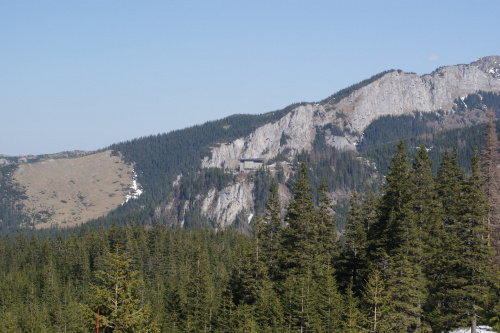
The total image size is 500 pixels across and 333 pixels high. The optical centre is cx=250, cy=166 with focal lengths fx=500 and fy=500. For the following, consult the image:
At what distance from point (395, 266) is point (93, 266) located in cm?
8857

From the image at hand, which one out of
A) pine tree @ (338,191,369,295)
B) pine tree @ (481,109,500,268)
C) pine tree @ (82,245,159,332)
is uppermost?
pine tree @ (481,109,500,268)

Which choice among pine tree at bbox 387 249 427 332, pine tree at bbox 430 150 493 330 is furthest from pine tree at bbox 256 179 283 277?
pine tree at bbox 430 150 493 330

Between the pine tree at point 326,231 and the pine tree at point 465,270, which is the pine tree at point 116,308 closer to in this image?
the pine tree at point 465,270

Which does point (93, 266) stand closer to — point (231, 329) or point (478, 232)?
point (231, 329)

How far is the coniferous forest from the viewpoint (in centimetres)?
3158

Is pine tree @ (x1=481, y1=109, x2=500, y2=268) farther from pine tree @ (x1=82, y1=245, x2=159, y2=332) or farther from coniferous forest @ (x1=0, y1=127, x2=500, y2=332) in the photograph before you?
pine tree @ (x1=82, y1=245, x2=159, y2=332)

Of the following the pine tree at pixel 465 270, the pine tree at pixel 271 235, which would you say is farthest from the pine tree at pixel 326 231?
the pine tree at pixel 465 270

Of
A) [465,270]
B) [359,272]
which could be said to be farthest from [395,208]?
[465,270]

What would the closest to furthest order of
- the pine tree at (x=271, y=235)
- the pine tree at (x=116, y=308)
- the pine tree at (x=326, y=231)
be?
the pine tree at (x=116, y=308) < the pine tree at (x=326, y=231) < the pine tree at (x=271, y=235)

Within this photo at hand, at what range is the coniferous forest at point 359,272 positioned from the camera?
104ft

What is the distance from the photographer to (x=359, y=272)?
50.5 metres

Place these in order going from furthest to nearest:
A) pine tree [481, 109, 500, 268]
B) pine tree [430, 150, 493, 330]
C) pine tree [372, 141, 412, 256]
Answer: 1. pine tree [481, 109, 500, 268]
2. pine tree [372, 141, 412, 256]
3. pine tree [430, 150, 493, 330]

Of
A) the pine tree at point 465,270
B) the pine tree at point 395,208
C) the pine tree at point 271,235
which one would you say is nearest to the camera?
the pine tree at point 465,270

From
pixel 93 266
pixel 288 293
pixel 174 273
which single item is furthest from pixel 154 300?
pixel 288 293
